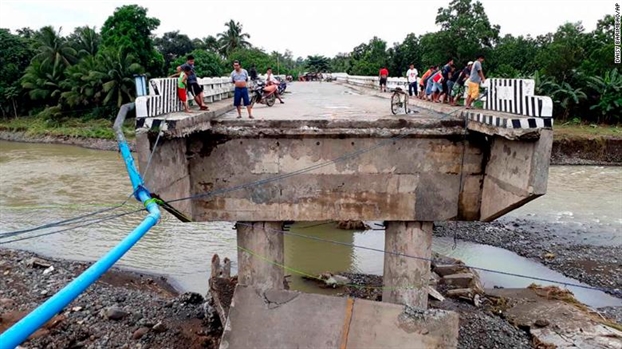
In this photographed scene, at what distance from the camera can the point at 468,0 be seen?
130ft

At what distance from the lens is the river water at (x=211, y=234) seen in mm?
14977

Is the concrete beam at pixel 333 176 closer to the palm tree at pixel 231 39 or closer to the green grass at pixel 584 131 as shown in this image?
the green grass at pixel 584 131

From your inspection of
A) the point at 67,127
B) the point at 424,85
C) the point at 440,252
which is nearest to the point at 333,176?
the point at 424,85

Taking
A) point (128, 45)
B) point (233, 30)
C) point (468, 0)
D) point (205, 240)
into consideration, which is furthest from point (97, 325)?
point (233, 30)

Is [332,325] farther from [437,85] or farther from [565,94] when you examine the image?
[565,94]

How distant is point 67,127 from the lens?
140 feet

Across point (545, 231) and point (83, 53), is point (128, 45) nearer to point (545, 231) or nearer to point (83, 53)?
point (83, 53)

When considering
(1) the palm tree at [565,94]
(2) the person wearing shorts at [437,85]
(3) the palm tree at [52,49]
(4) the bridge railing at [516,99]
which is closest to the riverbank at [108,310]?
(4) the bridge railing at [516,99]

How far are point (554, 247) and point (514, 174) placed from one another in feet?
34.9

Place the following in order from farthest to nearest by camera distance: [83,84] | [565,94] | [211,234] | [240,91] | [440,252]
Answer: [83,84], [565,94], [211,234], [440,252], [240,91]

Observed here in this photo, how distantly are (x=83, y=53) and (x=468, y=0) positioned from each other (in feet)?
115

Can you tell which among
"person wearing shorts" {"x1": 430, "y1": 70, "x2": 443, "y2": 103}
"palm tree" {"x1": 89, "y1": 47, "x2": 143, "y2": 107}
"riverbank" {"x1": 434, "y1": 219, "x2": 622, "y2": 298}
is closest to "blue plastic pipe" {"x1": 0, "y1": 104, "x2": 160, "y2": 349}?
"person wearing shorts" {"x1": 430, "y1": 70, "x2": 443, "y2": 103}

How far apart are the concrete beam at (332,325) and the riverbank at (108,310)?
299 cm

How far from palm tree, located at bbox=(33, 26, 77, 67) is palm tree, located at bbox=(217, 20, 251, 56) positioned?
19461 mm
